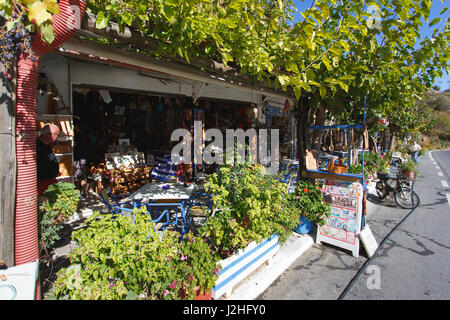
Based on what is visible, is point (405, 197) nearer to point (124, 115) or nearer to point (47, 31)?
point (124, 115)

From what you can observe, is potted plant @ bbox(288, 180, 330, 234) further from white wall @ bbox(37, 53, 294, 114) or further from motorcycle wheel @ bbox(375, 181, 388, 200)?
Answer: motorcycle wheel @ bbox(375, 181, 388, 200)

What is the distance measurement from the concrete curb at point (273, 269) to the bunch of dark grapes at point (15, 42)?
3083mm

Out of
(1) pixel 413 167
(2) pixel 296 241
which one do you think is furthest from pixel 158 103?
(1) pixel 413 167

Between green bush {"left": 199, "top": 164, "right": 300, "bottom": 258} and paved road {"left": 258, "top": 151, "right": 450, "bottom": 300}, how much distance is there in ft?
2.40

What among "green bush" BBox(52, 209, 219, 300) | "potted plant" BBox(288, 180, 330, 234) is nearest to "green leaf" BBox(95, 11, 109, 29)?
"green bush" BBox(52, 209, 219, 300)

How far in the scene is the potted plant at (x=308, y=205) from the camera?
4539mm

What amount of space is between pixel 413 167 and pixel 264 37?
8688mm

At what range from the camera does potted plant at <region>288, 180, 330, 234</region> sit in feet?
14.9

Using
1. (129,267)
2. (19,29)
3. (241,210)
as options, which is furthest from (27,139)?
(241,210)

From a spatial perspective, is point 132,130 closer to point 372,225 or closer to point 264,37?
point 264,37

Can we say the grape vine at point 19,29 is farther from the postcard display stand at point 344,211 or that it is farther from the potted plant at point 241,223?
the postcard display stand at point 344,211

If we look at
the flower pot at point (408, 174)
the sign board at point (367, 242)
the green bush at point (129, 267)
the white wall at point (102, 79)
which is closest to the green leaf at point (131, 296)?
the green bush at point (129, 267)

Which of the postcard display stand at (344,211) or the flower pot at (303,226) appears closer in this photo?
the postcard display stand at (344,211)
